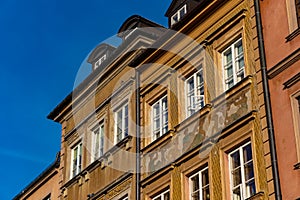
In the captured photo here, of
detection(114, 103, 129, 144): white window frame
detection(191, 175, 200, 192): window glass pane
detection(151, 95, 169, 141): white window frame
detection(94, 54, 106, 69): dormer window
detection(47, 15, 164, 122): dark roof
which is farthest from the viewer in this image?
detection(94, 54, 106, 69): dormer window

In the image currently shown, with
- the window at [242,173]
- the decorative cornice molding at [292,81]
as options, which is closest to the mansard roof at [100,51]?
the window at [242,173]

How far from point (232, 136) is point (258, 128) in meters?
1.03

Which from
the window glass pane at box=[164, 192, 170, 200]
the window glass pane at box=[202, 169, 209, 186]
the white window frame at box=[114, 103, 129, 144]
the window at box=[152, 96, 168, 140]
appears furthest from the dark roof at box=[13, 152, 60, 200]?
the window glass pane at box=[202, 169, 209, 186]

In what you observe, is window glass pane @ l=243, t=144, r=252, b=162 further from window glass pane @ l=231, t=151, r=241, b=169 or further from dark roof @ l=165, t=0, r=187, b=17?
dark roof @ l=165, t=0, r=187, b=17

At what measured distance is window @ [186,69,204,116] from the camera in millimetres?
22609

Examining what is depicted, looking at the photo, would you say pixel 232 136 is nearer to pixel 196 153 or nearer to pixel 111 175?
pixel 196 153

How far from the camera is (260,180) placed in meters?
18.8

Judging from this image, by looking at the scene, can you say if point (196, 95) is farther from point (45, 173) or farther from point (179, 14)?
point (45, 173)

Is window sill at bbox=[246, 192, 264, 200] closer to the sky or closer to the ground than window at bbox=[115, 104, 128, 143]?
closer to the ground

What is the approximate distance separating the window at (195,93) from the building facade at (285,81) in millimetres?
3052

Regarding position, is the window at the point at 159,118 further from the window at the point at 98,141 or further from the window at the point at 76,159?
the window at the point at 76,159

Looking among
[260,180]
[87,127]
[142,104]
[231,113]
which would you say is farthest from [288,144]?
[87,127]

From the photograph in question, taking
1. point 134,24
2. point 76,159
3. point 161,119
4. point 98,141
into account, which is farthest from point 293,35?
point 76,159

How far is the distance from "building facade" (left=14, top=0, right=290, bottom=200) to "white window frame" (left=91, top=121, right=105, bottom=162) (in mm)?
47
